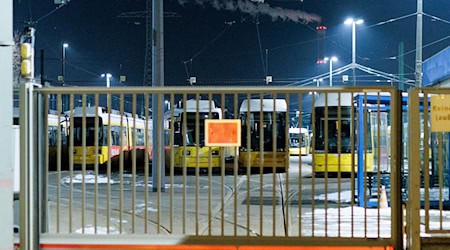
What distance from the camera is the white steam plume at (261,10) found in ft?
104

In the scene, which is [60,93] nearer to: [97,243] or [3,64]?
[97,243]

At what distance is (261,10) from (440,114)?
26160 mm

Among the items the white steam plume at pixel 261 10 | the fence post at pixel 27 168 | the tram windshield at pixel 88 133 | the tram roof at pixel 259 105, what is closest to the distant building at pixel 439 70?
the tram roof at pixel 259 105

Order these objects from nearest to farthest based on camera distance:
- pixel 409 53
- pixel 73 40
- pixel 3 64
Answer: pixel 3 64, pixel 409 53, pixel 73 40

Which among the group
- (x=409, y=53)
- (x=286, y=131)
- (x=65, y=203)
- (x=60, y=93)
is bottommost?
(x=65, y=203)

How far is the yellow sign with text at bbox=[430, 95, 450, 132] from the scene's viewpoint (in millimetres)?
6230

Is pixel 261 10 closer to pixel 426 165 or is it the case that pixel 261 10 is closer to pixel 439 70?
pixel 439 70

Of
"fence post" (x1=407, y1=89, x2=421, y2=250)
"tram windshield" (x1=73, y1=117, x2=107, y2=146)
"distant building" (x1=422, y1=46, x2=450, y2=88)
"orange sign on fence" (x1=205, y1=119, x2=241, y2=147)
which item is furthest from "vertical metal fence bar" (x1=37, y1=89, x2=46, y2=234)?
"distant building" (x1=422, y1=46, x2=450, y2=88)

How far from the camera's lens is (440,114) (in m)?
6.25

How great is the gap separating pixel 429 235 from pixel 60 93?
4.09m

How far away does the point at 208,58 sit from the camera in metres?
49.7

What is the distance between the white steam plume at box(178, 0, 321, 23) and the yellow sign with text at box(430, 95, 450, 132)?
24.3 m

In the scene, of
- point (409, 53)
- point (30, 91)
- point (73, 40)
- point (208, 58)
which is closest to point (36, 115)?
point (30, 91)

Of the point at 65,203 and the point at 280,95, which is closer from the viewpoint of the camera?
the point at 280,95
